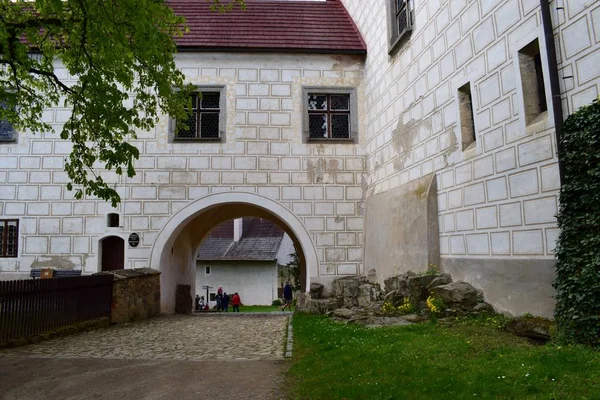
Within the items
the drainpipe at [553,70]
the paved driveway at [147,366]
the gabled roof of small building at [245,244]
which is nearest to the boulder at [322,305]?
the paved driveway at [147,366]

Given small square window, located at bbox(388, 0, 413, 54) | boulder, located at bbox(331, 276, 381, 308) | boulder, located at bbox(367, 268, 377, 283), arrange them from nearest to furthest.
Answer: small square window, located at bbox(388, 0, 413, 54)
boulder, located at bbox(331, 276, 381, 308)
boulder, located at bbox(367, 268, 377, 283)

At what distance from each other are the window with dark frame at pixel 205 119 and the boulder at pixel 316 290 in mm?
4957

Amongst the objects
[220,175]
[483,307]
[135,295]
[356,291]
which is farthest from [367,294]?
[135,295]

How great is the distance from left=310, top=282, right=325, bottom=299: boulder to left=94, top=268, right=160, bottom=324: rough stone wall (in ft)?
13.4

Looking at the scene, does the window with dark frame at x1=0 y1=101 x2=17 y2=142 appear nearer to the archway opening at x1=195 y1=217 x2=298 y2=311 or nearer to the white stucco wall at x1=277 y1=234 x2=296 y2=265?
the archway opening at x1=195 y1=217 x2=298 y2=311

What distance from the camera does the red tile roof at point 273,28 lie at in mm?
13836

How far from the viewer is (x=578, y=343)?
4816 mm

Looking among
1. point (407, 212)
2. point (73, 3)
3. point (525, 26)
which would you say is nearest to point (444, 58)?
point (525, 26)

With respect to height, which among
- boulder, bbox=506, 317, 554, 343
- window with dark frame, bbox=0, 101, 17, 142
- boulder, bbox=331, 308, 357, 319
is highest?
window with dark frame, bbox=0, 101, 17, 142

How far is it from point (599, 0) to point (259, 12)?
11650 mm

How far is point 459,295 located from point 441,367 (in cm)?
310

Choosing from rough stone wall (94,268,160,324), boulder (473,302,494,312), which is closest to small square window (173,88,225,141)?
rough stone wall (94,268,160,324)

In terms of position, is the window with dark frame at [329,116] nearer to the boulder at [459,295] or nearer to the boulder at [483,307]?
the boulder at [459,295]

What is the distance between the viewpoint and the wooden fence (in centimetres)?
750
